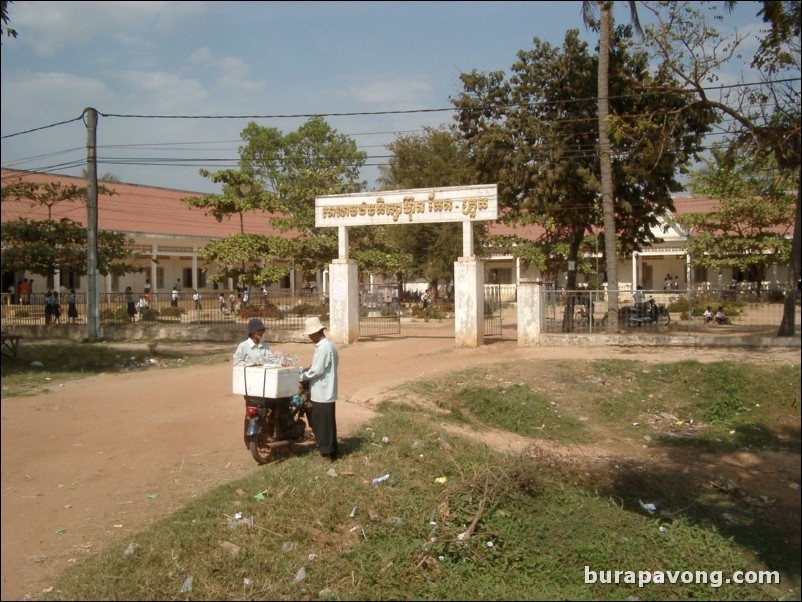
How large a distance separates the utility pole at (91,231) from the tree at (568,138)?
1064 cm

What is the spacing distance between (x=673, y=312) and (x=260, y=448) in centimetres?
1347

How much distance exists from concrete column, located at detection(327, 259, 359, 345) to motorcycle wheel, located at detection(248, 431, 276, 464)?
11.6m

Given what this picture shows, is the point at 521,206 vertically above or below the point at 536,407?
above

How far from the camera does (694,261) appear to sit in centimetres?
3059

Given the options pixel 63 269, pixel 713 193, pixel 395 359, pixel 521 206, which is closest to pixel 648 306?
pixel 521 206

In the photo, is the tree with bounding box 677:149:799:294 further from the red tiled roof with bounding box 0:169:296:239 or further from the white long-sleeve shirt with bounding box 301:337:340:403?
the white long-sleeve shirt with bounding box 301:337:340:403

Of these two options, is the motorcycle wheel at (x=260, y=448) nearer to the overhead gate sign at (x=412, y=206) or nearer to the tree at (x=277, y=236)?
the overhead gate sign at (x=412, y=206)

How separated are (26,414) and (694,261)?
93.5ft

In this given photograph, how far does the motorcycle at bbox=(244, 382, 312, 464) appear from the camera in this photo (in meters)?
7.38

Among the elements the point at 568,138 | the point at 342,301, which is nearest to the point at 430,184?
the point at 568,138

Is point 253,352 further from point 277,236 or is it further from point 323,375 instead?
point 277,236

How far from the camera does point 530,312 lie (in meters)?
17.7

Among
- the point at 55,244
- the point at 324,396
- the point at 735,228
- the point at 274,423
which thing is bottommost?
the point at 274,423

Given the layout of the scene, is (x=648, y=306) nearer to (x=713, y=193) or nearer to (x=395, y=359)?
(x=395, y=359)
